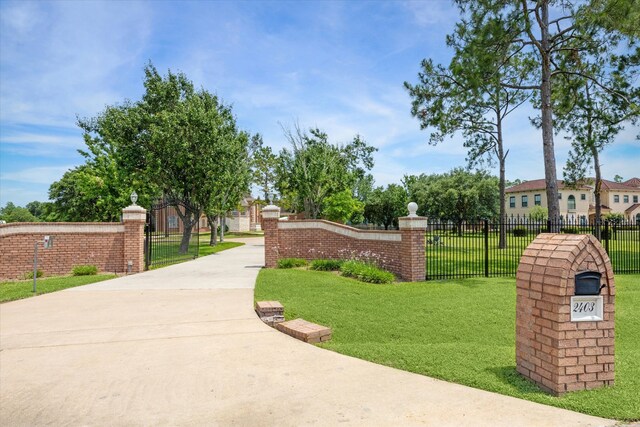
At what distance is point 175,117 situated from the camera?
1998 cm

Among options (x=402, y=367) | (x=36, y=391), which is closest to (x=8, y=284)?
(x=36, y=391)

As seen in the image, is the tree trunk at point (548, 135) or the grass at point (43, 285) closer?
the grass at point (43, 285)

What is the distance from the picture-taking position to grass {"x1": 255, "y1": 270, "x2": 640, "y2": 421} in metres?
3.80

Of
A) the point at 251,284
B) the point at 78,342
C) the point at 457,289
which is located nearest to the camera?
the point at 78,342

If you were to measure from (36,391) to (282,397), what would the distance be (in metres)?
2.47

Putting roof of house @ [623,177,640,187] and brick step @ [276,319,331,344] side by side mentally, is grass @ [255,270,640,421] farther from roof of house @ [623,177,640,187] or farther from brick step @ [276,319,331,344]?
roof of house @ [623,177,640,187]

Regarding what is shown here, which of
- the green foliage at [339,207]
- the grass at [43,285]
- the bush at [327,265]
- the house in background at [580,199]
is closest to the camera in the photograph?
the grass at [43,285]

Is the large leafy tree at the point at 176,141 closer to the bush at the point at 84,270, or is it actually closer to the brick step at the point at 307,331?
the bush at the point at 84,270

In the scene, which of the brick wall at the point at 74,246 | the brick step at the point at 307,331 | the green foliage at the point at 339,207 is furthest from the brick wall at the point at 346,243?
the green foliage at the point at 339,207

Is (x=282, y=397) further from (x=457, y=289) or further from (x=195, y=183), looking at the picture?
(x=195, y=183)

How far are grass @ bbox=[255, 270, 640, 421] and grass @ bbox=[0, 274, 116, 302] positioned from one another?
5088 mm

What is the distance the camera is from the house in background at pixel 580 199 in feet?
181

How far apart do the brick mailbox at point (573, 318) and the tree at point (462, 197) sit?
126 feet

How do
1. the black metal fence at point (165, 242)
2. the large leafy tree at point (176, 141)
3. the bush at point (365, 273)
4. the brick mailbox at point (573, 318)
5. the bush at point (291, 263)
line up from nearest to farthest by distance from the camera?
1. the brick mailbox at point (573, 318)
2. the bush at point (365, 273)
3. the bush at point (291, 263)
4. the black metal fence at point (165, 242)
5. the large leafy tree at point (176, 141)
